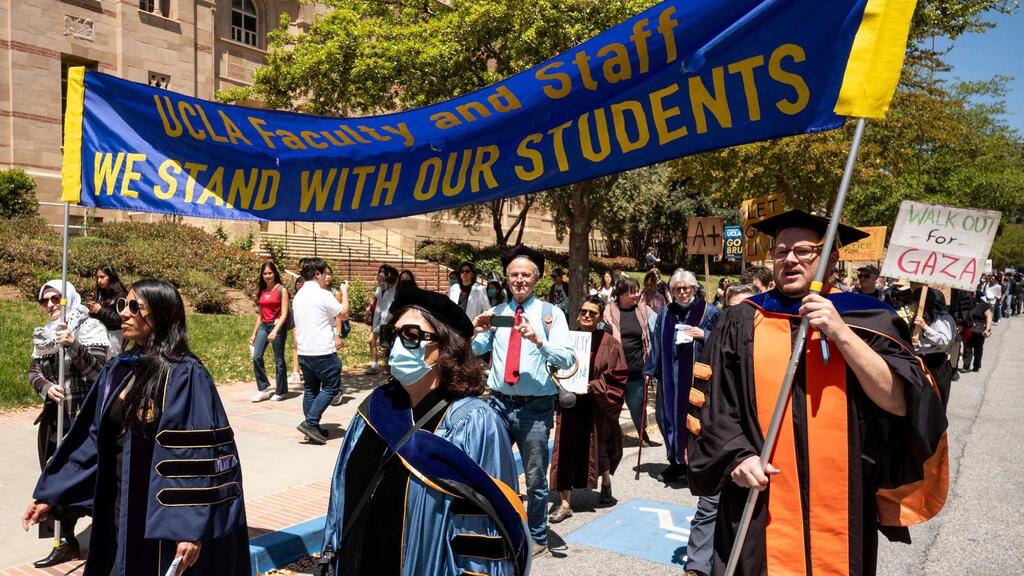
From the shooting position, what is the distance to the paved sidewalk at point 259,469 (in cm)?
532

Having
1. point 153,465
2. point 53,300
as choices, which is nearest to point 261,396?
point 53,300

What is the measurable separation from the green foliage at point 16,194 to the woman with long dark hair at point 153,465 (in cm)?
2250

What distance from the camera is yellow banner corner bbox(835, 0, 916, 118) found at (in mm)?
2953

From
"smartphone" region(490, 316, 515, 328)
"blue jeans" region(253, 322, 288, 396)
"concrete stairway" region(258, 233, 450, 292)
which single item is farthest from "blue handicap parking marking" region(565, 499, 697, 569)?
"concrete stairway" region(258, 233, 450, 292)

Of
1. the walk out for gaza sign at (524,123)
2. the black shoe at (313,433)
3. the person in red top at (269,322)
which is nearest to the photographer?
the walk out for gaza sign at (524,123)

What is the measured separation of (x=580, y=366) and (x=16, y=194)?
2348 cm

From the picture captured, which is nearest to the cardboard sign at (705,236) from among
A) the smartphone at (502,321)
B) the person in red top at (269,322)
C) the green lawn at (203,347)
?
the green lawn at (203,347)

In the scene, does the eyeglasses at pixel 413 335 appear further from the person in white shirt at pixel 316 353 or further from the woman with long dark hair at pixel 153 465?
the person in white shirt at pixel 316 353

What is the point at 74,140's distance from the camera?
4.87 meters

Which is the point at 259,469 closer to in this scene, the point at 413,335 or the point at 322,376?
the point at 322,376

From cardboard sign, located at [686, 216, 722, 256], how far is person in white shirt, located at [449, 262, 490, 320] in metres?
3.77

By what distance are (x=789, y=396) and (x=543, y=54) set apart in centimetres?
1010

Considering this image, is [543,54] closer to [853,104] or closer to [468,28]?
[468,28]

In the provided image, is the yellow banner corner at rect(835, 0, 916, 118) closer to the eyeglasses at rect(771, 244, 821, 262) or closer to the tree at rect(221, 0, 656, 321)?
the eyeglasses at rect(771, 244, 821, 262)
